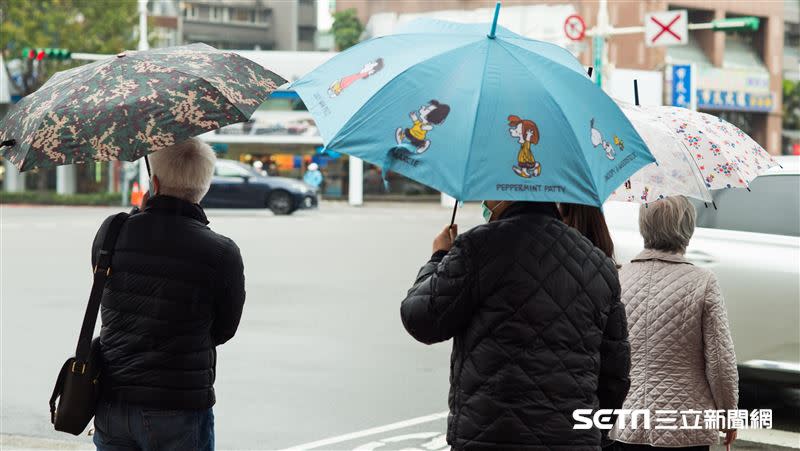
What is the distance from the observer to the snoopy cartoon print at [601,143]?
10.7ft

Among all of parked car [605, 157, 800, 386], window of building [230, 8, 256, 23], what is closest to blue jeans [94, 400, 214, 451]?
parked car [605, 157, 800, 386]

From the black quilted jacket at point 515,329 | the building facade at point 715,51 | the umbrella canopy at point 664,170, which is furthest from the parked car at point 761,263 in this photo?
the building facade at point 715,51

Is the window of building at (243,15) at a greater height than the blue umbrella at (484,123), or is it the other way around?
the window of building at (243,15)

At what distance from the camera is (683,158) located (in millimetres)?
4430

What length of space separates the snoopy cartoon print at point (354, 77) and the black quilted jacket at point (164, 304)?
585 millimetres

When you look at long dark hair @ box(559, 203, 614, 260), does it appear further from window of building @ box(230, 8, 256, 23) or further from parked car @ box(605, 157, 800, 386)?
window of building @ box(230, 8, 256, 23)

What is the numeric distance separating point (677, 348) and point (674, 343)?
0.07 ft

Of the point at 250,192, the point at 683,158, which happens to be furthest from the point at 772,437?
the point at 250,192

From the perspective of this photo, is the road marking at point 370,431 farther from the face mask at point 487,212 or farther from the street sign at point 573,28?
the street sign at point 573,28

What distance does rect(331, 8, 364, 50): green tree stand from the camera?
200ft

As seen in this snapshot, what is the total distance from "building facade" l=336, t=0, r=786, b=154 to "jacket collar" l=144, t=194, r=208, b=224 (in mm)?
52545

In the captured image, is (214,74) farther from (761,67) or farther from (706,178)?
(761,67)

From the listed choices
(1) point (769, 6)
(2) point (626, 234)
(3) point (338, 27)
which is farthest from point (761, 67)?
(2) point (626, 234)

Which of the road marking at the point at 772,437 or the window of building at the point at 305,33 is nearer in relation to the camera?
the road marking at the point at 772,437
